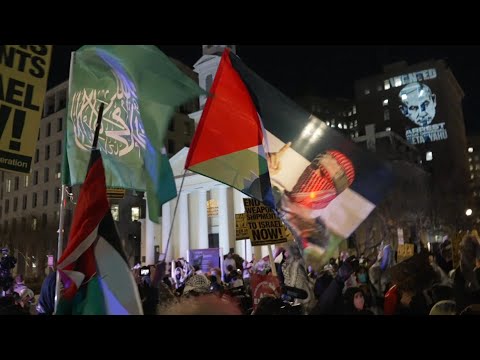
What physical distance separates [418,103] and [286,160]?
91.7 metres

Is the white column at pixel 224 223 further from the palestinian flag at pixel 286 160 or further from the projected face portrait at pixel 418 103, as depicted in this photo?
the projected face portrait at pixel 418 103

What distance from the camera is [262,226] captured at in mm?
10914

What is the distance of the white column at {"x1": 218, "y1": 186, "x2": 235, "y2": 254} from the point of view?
124 feet

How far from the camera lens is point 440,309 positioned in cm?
473

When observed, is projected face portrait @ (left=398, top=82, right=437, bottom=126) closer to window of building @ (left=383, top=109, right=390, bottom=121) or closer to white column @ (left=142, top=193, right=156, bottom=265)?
window of building @ (left=383, top=109, right=390, bottom=121)

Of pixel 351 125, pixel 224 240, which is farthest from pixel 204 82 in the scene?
pixel 351 125

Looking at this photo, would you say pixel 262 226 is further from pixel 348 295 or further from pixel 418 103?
pixel 418 103

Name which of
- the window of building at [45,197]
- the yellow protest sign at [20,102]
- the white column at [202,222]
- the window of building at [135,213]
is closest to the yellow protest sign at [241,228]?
the yellow protest sign at [20,102]

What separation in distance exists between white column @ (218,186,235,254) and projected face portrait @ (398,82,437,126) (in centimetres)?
6119

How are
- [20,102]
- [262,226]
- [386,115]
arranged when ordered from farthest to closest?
[386,115]
[262,226]
[20,102]

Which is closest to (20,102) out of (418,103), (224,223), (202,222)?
(224,223)

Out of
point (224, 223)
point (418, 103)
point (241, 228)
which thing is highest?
point (418, 103)

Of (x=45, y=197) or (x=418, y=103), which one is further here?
(x=418, y=103)

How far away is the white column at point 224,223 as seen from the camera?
37.9m
